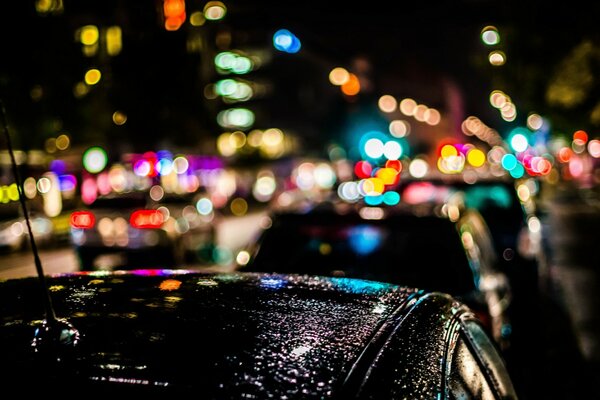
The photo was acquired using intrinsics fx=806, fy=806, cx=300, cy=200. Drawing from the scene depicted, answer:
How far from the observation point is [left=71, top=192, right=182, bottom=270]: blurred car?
54.3ft

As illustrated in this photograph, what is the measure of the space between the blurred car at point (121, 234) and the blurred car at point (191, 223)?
367mm

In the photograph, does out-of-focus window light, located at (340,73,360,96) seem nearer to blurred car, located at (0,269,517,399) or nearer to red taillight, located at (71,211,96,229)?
red taillight, located at (71,211,96,229)

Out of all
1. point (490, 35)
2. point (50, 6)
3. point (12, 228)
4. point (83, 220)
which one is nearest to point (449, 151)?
point (490, 35)

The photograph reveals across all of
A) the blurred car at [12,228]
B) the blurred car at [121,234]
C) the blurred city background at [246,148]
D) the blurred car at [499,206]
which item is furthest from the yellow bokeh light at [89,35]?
the blurred car at [499,206]

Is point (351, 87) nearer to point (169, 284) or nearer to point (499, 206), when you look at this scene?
point (499, 206)

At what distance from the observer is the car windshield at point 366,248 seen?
603 cm

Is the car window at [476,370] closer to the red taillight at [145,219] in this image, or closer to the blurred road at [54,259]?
the blurred road at [54,259]

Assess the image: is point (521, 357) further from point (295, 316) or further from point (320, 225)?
point (295, 316)

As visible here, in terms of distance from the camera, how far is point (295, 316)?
2.49 meters

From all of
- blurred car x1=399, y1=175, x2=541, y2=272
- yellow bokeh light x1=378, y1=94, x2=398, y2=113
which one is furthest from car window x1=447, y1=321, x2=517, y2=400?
yellow bokeh light x1=378, y1=94, x2=398, y2=113

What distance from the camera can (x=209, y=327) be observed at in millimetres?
2244

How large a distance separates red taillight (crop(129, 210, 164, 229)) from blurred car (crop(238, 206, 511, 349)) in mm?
10815

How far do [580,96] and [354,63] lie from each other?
78638mm

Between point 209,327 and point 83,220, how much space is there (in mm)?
15147
